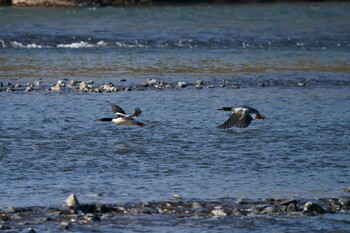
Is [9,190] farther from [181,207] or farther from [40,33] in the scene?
[40,33]

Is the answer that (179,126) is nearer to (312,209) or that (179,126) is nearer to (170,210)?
(170,210)

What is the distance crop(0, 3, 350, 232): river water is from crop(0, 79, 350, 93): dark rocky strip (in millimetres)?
99

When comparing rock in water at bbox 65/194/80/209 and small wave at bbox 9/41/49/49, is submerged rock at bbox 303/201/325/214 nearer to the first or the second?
rock in water at bbox 65/194/80/209

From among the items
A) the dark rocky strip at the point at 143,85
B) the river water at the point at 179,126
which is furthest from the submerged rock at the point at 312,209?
the dark rocky strip at the point at 143,85

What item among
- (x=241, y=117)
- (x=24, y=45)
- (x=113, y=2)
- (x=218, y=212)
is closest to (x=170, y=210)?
(x=218, y=212)

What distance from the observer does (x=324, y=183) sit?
11.3m

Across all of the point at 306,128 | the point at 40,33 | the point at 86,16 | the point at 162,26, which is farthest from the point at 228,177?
the point at 86,16

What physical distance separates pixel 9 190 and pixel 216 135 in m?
4.28

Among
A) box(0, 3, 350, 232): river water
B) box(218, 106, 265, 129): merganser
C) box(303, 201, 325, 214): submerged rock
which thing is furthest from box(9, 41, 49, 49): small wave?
box(303, 201, 325, 214): submerged rock

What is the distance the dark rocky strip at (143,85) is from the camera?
1964 cm

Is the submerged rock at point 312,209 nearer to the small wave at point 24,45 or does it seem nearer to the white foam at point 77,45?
the small wave at point 24,45

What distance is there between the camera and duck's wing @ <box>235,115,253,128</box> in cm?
1312

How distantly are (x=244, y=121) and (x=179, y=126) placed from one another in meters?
2.21

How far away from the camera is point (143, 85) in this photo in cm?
2033
